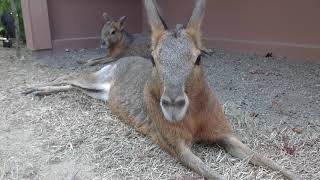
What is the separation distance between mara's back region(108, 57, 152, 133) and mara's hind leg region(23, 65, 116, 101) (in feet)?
0.44

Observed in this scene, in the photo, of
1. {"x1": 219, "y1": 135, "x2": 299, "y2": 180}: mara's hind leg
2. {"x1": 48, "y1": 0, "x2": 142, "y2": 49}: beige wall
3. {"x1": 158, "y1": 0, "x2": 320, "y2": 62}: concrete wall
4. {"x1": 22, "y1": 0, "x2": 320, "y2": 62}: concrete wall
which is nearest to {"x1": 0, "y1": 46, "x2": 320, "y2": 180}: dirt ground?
{"x1": 219, "y1": 135, "x2": 299, "y2": 180}: mara's hind leg

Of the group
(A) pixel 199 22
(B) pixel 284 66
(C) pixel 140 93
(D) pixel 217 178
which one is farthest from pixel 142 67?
(B) pixel 284 66

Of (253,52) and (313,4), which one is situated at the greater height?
(313,4)

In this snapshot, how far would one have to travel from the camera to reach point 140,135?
11.2ft

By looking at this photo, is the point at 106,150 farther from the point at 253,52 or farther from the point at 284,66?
the point at 253,52

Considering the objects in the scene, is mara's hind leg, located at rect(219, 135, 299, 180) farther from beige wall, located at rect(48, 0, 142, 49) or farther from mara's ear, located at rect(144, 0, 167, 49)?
beige wall, located at rect(48, 0, 142, 49)

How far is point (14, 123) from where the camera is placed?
3711 mm

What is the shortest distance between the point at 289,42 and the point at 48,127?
364 cm

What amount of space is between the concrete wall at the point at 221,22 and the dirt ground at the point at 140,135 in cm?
55

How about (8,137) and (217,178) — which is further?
(8,137)

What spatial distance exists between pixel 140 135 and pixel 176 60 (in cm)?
111

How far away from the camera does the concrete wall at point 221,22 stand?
545 cm

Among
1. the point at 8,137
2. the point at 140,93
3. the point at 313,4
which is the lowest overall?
the point at 8,137

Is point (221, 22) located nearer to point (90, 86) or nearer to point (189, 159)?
point (90, 86)
